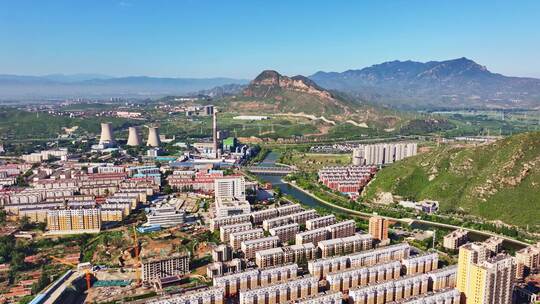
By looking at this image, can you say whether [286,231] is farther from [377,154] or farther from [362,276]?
[377,154]

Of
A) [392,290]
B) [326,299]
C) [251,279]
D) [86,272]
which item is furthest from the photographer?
[86,272]

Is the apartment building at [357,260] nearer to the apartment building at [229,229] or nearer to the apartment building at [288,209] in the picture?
the apartment building at [229,229]

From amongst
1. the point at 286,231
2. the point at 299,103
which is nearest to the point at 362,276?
the point at 286,231

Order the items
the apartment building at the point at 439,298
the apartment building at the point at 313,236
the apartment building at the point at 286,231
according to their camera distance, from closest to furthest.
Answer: the apartment building at the point at 439,298, the apartment building at the point at 313,236, the apartment building at the point at 286,231

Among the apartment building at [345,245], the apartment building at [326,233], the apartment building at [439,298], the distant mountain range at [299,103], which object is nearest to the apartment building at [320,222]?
the apartment building at [326,233]

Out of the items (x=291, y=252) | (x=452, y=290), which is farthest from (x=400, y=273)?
(x=291, y=252)

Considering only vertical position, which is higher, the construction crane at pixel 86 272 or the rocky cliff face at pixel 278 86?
the rocky cliff face at pixel 278 86

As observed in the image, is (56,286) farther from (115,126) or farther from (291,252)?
(115,126)
